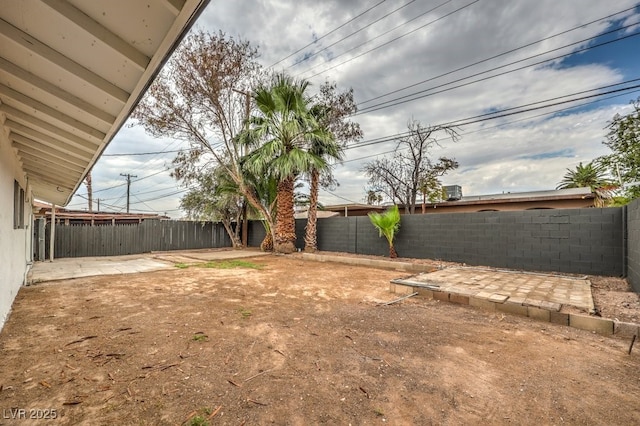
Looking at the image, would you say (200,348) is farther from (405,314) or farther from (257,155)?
(257,155)

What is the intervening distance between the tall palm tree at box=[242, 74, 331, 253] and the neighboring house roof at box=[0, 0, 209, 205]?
6.71 meters

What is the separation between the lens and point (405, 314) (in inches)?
137

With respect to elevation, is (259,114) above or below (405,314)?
above

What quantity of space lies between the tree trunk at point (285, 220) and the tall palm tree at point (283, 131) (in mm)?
296

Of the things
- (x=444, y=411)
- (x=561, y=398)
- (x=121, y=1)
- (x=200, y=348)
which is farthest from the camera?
(x=200, y=348)

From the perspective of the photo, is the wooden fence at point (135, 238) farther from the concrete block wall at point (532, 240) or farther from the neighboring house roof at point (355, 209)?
the concrete block wall at point (532, 240)

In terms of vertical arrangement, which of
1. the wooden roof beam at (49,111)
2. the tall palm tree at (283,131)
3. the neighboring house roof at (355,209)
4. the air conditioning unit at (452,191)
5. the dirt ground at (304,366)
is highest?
the tall palm tree at (283,131)

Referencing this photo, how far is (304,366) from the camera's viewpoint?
7.02ft

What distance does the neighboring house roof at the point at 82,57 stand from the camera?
1.36m

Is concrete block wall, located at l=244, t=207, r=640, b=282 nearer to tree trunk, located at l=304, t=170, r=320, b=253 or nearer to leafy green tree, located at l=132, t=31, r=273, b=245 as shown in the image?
tree trunk, located at l=304, t=170, r=320, b=253

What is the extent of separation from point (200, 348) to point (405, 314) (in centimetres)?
242

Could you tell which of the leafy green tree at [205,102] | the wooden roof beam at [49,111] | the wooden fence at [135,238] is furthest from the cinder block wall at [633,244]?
the wooden fence at [135,238]

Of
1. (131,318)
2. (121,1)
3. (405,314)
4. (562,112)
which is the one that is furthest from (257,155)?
(562,112)

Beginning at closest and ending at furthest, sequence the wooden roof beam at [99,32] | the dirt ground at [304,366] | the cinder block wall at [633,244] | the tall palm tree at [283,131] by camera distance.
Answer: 1. the wooden roof beam at [99,32]
2. the dirt ground at [304,366]
3. the cinder block wall at [633,244]
4. the tall palm tree at [283,131]
